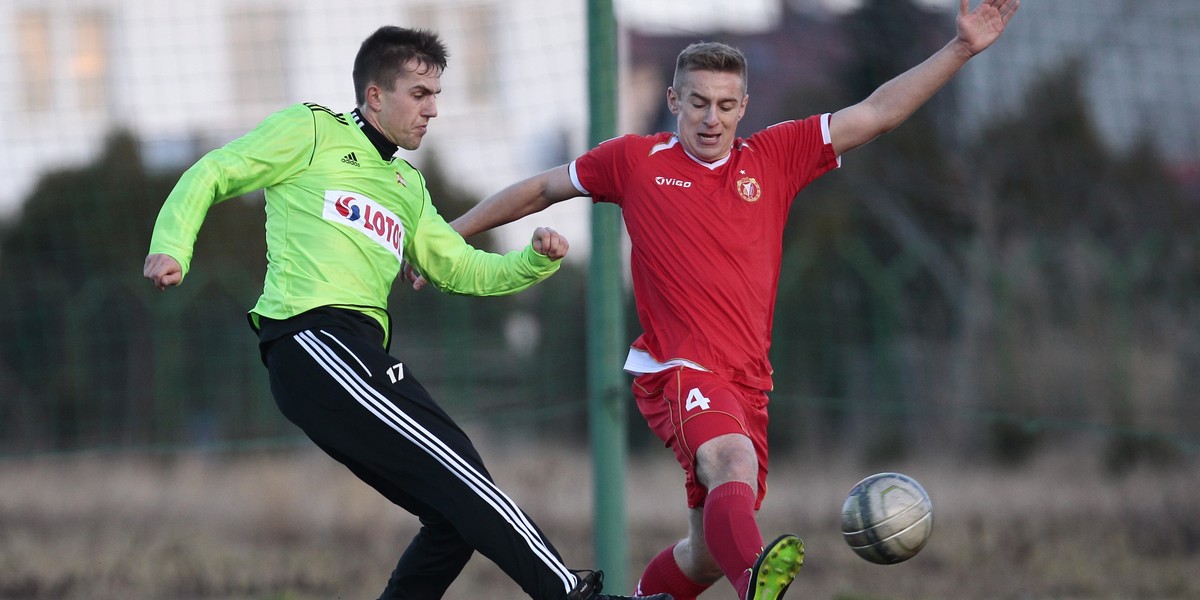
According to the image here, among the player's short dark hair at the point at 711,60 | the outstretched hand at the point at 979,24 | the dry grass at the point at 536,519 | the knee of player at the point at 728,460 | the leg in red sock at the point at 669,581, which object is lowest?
the dry grass at the point at 536,519

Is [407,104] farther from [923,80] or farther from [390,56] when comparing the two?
[923,80]

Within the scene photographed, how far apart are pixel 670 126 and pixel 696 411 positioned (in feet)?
21.2

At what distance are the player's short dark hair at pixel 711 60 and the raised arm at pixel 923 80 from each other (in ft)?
1.37

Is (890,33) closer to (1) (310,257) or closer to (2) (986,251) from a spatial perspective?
(2) (986,251)

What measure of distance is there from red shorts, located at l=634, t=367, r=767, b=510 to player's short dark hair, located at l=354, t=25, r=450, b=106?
1341 mm

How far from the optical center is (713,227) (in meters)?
4.57

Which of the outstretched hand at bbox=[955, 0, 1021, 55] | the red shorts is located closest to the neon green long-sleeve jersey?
the red shorts

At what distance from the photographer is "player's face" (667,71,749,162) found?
450cm

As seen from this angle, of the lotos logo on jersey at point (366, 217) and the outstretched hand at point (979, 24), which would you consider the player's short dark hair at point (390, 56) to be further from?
the outstretched hand at point (979, 24)

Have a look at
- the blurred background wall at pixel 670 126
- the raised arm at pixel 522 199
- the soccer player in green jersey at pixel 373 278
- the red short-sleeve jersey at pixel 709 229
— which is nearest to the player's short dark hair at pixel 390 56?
the soccer player in green jersey at pixel 373 278

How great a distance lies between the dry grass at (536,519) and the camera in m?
7.08

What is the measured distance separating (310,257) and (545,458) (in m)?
5.66

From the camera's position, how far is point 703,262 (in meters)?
4.53

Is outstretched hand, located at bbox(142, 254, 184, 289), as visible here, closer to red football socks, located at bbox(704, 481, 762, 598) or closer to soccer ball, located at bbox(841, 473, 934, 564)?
red football socks, located at bbox(704, 481, 762, 598)
